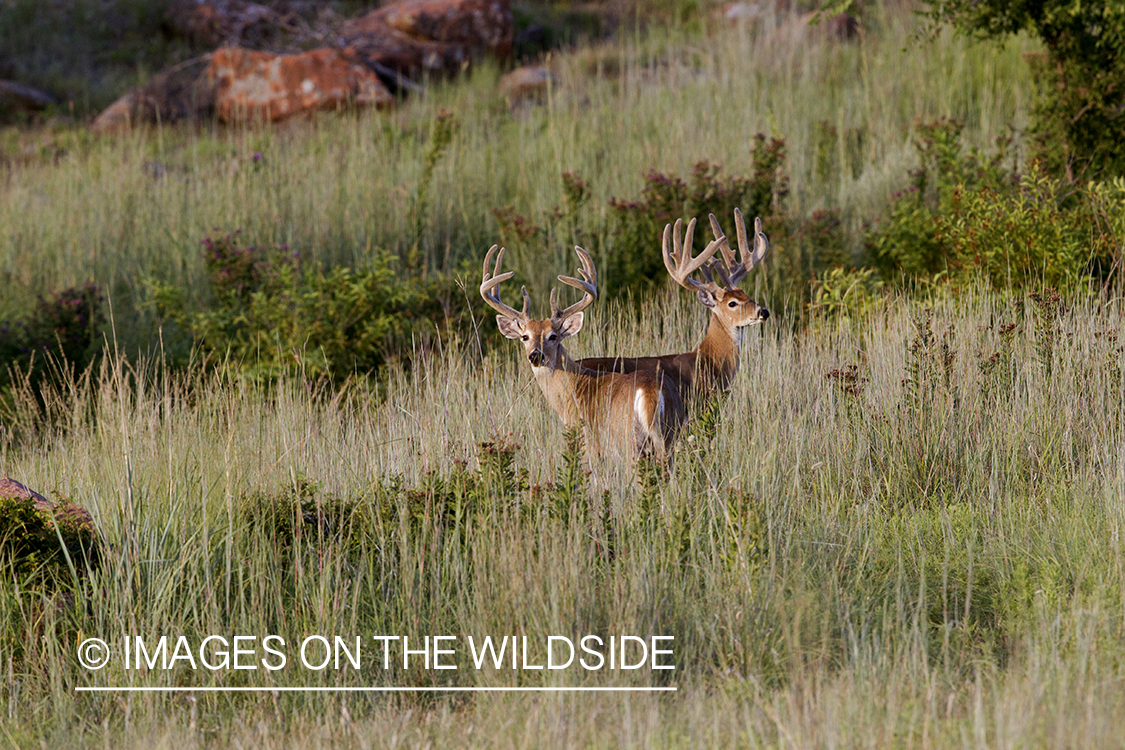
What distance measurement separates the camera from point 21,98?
17.4m

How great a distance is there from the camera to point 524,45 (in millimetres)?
19297

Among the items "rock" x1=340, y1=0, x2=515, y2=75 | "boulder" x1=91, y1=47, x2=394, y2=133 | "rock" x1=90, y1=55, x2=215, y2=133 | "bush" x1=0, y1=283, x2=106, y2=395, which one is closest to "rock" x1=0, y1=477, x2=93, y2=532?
"bush" x1=0, y1=283, x2=106, y2=395

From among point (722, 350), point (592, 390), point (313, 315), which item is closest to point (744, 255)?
point (722, 350)

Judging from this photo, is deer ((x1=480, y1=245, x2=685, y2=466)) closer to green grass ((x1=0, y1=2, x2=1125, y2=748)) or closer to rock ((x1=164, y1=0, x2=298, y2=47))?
green grass ((x1=0, y1=2, x2=1125, y2=748))

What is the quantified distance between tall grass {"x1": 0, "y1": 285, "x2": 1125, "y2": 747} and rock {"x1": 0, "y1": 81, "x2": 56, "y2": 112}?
13259 millimetres

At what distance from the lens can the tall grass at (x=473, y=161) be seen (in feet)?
35.3

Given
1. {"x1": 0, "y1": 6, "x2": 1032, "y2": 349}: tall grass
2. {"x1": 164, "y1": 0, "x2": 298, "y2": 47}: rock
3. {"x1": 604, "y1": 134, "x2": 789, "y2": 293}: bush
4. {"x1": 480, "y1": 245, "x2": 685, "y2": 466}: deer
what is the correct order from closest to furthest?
{"x1": 480, "y1": 245, "x2": 685, "y2": 466}: deer < {"x1": 604, "y1": 134, "x2": 789, "y2": 293}: bush < {"x1": 0, "y1": 6, "x2": 1032, "y2": 349}: tall grass < {"x1": 164, "y1": 0, "x2": 298, "y2": 47}: rock

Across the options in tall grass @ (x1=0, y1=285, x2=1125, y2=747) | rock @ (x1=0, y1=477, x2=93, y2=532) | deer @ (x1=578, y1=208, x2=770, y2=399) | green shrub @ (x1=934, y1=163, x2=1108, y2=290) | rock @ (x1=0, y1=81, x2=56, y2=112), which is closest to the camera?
tall grass @ (x1=0, y1=285, x2=1125, y2=747)

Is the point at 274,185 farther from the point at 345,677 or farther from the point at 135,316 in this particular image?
the point at 345,677

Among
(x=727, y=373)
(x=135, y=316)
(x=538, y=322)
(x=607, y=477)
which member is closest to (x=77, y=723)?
(x=607, y=477)

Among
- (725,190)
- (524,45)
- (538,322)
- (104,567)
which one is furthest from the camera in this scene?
(524,45)

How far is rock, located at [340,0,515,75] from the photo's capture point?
1745 cm

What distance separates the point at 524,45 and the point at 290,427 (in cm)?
1463

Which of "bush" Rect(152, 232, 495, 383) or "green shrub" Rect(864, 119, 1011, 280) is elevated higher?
"green shrub" Rect(864, 119, 1011, 280)
